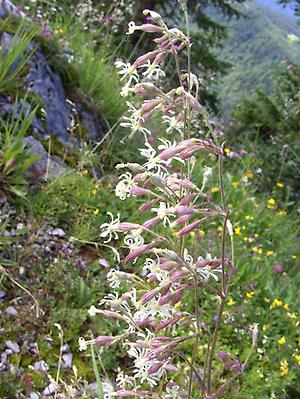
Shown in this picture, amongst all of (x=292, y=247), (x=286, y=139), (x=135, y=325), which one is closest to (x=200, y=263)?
(x=135, y=325)

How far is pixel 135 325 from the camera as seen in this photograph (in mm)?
1571

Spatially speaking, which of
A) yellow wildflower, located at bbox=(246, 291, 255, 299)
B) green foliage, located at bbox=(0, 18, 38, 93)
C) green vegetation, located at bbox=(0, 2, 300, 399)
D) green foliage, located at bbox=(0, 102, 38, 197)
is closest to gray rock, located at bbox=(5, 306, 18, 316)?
green vegetation, located at bbox=(0, 2, 300, 399)

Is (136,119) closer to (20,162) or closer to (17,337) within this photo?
(17,337)

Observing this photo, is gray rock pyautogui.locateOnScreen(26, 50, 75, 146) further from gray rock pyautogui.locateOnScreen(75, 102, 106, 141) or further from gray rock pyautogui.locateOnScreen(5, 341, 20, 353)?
gray rock pyautogui.locateOnScreen(5, 341, 20, 353)

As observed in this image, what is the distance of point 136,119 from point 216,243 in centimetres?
262

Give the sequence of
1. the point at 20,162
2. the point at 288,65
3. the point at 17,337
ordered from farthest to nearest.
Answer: the point at 288,65 → the point at 20,162 → the point at 17,337

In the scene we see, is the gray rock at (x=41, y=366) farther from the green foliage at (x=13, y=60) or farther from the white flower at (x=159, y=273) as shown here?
the green foliage at (x=13, y=60)

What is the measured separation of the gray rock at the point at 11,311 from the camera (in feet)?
9.88

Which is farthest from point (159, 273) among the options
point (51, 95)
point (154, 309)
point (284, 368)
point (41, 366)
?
point (51, 95)

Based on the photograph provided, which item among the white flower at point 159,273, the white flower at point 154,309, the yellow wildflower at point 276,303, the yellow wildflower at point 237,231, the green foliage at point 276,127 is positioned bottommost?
the green foliage at point 276,127

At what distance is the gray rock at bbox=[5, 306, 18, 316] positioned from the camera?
301cm

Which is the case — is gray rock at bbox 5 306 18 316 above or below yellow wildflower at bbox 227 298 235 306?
below

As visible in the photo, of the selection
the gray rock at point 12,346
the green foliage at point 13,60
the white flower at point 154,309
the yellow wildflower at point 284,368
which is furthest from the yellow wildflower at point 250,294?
the green foliage at point 13,60

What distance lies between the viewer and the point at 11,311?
3023mm
